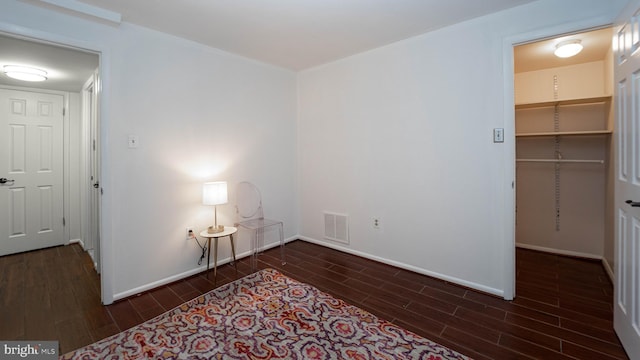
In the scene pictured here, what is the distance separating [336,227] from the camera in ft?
12.1

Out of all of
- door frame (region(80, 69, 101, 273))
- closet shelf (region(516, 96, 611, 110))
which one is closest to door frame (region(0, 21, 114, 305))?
door frame (region(80, 69, 101, 273))

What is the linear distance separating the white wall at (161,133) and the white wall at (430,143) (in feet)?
3.50

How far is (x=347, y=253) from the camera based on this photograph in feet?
11.7

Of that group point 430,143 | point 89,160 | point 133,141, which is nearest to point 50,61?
point 89,160

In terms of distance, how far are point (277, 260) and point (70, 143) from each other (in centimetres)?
338

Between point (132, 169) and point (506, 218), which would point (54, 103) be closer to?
point (132, 169)

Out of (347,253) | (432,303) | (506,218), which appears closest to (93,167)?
(347,253)

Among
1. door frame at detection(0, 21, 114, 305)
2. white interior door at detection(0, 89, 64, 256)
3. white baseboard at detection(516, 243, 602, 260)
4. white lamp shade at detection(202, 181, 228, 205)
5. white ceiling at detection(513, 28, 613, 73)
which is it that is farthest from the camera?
white interior door at detection(0, 89, 64, 256)

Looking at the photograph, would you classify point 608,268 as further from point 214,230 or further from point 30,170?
point 30,170

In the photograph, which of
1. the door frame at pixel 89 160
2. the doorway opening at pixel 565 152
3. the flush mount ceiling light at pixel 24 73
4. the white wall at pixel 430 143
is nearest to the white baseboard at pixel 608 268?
the doorway opening at pixel 565 152

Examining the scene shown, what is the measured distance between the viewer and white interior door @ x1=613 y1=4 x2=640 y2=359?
1.56 meters

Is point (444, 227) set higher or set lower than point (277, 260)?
higher

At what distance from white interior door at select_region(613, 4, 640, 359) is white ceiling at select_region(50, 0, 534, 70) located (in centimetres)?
93

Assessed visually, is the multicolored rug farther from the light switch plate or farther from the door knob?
the light switch plate
